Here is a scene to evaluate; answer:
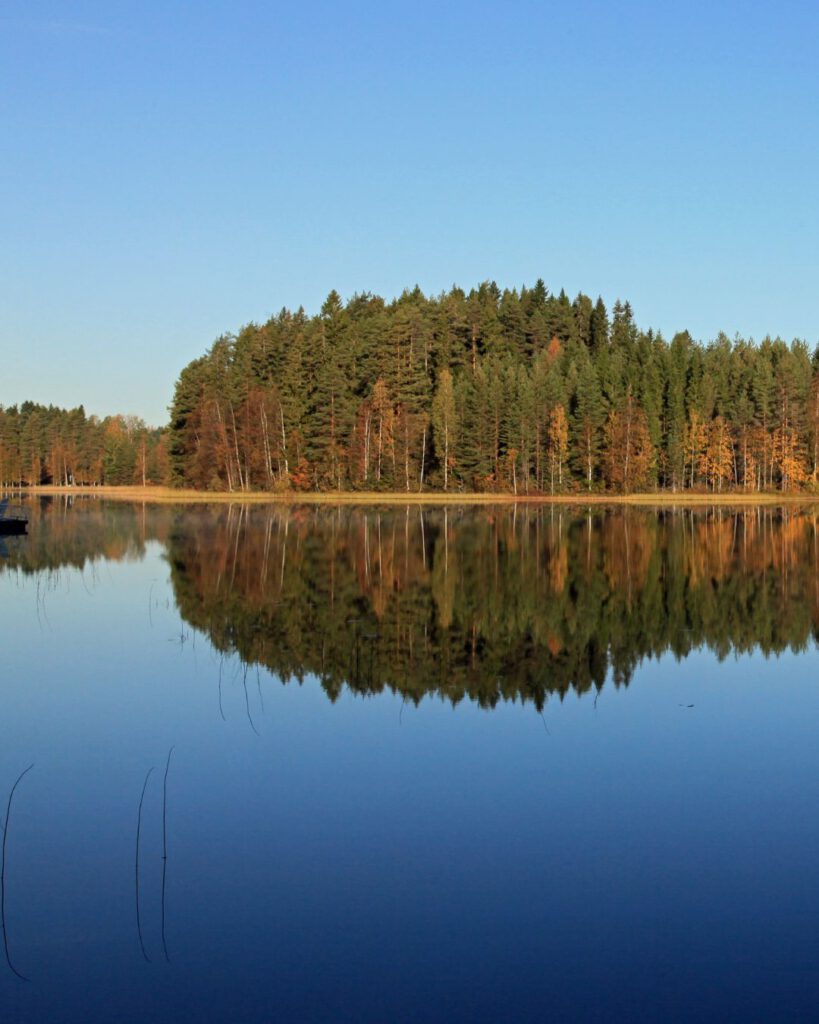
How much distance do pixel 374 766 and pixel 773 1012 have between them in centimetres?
525

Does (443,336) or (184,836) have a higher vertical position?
(443,336)

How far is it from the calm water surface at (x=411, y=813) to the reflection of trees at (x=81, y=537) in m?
12.3

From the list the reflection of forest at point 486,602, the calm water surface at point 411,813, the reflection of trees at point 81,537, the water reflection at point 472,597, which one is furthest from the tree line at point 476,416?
the calm water surface at point 411,813

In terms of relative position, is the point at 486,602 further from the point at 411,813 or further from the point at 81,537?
the point at 81,537

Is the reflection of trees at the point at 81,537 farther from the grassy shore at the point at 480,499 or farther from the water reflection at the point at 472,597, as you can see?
the grassy shore at the point at 480,499

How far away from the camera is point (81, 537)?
44312 mm

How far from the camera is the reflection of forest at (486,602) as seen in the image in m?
16.0

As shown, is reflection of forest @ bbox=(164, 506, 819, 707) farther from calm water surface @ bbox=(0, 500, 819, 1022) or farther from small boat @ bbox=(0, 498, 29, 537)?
small boat @ bbox=(0, 498, 29, 537)

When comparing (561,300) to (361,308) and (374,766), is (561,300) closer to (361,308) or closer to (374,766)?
(361,308)

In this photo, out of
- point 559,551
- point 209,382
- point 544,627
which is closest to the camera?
point 544,627

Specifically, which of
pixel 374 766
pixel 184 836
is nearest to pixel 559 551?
pixel 374 766

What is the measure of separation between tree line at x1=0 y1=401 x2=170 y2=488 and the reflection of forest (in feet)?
353

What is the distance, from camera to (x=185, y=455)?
11125 centimetres

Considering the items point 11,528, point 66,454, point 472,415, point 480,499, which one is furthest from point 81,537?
point 66,454
